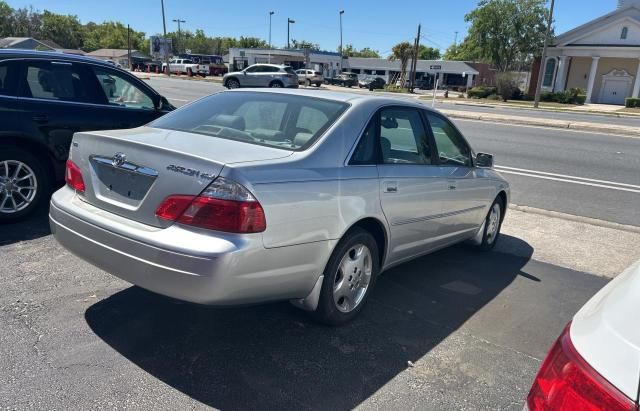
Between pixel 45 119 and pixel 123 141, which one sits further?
pixel 45 119

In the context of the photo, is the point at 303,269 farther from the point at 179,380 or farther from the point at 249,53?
the point at 249,53

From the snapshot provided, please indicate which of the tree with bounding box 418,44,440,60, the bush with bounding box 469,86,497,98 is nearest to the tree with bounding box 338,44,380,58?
the tree with bounding box 418,44,440,60

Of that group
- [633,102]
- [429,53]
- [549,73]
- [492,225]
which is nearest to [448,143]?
[492,225]

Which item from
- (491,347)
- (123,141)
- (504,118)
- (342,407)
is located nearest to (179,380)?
(342,407)

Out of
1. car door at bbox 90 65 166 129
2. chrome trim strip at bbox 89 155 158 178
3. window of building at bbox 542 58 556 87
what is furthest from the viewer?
window of building at bbox 542 58 556 87

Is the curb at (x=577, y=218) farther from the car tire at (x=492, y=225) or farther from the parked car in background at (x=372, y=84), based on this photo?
the parked car in background at (x=372, y=84)

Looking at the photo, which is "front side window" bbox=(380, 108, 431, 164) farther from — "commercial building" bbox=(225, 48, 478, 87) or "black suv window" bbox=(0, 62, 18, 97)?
"commercial building" bbox=(225, 48, 478, 87)

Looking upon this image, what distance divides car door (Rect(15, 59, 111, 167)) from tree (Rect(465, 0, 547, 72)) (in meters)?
70.2

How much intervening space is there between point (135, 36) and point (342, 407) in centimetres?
14791

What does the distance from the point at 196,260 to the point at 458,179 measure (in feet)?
9.32

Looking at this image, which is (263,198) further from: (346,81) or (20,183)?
(346,81)

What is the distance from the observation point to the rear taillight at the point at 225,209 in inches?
111

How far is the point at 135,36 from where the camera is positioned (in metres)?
135

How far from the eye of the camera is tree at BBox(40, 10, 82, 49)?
12688 centimetres
